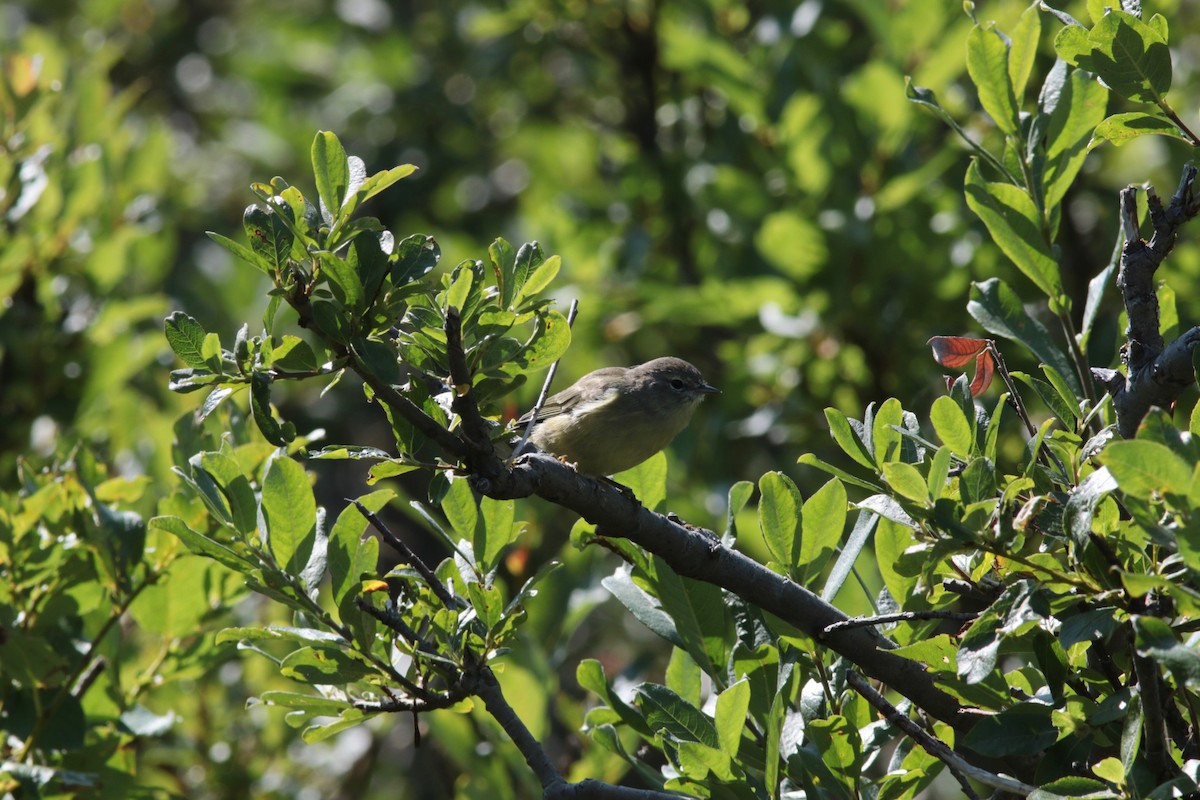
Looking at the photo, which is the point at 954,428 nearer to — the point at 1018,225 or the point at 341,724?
the point at 1018,225

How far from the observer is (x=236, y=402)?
383cm

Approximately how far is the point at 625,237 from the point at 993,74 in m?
3.32

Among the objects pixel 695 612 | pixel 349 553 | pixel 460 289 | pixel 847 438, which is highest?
pixel 460 289

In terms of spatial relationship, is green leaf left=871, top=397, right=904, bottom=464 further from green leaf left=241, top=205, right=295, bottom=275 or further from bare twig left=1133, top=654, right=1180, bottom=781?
green leaf left=241, top=205, right=295, bottom=275

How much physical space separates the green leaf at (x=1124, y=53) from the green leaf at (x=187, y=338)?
1.70 m

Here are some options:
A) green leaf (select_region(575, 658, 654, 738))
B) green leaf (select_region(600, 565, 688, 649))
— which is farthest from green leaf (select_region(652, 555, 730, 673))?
green leaf (select_region(575, 658, 654, 738))

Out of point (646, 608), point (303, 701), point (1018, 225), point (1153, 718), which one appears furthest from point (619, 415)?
point (1153, 718)

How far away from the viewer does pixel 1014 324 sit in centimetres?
279

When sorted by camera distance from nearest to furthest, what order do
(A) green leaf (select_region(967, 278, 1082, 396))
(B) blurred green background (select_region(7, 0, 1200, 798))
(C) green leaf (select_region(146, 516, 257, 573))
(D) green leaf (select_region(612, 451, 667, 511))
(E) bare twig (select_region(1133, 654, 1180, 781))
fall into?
(E) bare twig (select_region(1133, 654, 1180, 781)) → (C) green leaf (select_region(146, 516, 257, 573)) → (A) green leaf (select_region(967, 278, 1082, 396)) → (D) green leaf (select_region(612, 451, 667, 511)) → (B) blurred green background (select_region(7, 0, 1200, 798))

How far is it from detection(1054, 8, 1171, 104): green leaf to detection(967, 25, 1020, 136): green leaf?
0.45 m

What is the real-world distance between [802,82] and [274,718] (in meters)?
3.71

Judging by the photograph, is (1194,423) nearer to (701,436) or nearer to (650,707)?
(650,707)

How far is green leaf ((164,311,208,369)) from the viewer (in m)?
2.18

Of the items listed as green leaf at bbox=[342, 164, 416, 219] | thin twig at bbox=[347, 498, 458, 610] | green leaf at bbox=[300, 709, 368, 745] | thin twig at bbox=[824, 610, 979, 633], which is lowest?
green leaf at bbox=[300, 709, 368, 745]
